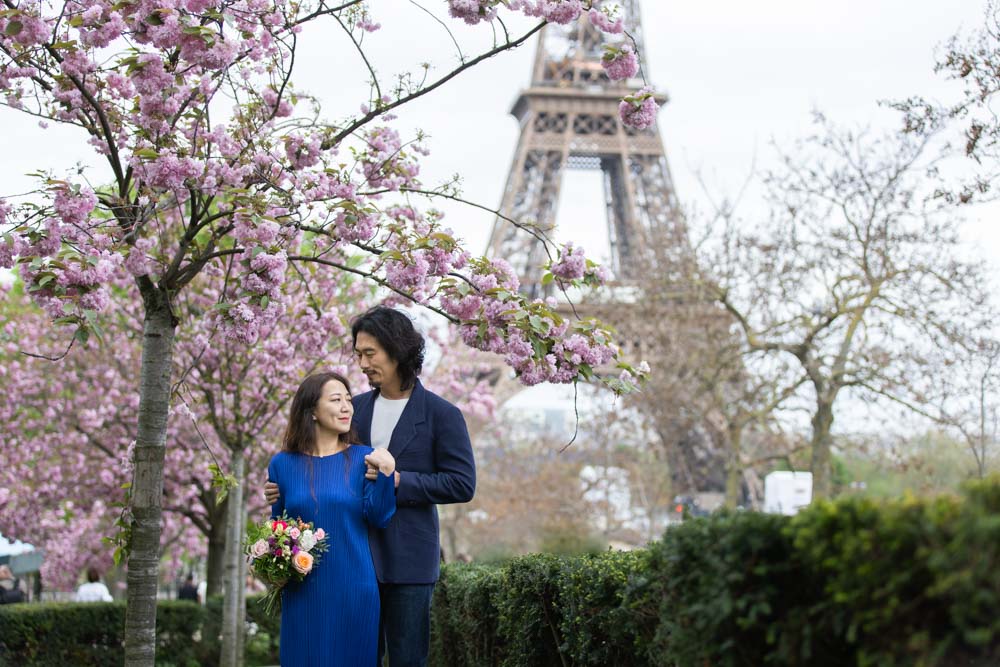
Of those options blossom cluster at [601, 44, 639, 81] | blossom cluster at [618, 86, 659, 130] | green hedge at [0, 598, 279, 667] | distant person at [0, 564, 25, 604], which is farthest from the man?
distant person at [0, 564, 25, 604]

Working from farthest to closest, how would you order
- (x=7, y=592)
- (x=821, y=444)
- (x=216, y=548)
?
(x=216, y=548) → (x=821, y=444) → (x=7, y=592)

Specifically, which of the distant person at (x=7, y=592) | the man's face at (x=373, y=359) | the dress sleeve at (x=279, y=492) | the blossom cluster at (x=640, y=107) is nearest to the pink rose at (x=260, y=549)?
the dress sleeve at (x=279, y=492)

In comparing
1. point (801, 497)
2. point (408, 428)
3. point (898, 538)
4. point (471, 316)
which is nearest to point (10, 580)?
point (471, 316)

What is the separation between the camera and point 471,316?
7.00 m

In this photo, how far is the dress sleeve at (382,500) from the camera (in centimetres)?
495

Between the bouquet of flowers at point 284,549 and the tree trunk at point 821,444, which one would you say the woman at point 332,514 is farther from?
the tree trunk at point 821,444

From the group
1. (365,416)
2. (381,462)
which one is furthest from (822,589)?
(365,416)

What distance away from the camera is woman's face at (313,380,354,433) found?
509 cm

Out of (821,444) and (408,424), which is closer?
(408,424)

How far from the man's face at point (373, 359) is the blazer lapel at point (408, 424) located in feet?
0.50

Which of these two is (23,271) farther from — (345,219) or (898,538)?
(898,538)

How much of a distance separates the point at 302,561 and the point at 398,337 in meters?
1.09

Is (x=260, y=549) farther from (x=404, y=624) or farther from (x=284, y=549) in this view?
(x=404, y=624)

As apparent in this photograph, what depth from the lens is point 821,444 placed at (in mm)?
17578
